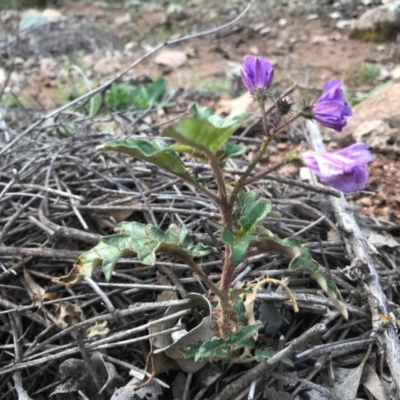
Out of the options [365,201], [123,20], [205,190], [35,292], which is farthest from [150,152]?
[123,20]

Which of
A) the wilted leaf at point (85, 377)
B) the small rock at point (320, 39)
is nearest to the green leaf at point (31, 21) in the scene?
the small rock at point (320, 39)

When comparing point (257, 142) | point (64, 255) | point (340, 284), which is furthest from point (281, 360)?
point (257, 142)

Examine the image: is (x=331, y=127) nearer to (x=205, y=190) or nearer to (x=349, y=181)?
(x=349, y=181)

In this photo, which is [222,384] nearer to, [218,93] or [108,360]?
[108,360]

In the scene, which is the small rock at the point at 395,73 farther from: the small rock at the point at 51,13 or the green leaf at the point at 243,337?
the small rock at the point at 51,13

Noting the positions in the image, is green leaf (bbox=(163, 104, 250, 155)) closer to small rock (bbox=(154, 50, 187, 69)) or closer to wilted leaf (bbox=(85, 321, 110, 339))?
wilted leaf (bbox=(85, 321, 110, 339))

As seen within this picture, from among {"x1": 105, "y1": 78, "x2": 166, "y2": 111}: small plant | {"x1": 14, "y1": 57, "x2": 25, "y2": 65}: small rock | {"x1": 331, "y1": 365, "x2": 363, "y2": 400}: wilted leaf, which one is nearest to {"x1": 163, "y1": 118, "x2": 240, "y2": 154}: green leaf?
{"x1": 331, "y1": 365, "x2": 363, "y2": 400}: wilted leaf
